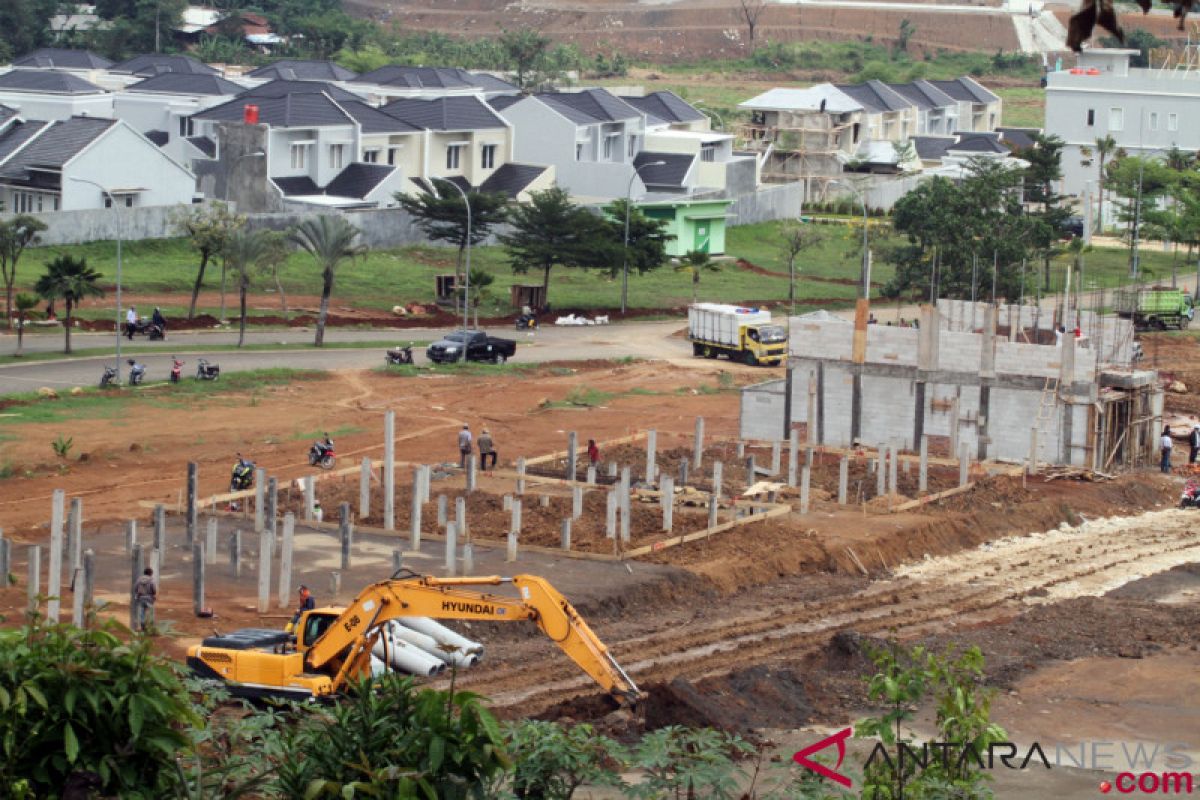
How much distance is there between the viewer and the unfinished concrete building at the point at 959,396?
44.2m


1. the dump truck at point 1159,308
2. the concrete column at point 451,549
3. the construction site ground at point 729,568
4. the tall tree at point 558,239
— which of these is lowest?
the construction site ground at point 729,568

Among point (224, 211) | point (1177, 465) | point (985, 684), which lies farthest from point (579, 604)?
point (224, 211)

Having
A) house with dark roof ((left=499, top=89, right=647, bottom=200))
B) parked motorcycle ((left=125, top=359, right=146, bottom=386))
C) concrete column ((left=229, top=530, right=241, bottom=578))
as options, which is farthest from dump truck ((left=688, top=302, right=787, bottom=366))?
concrete column ((left=229, top=530, right=241, bottom=578))

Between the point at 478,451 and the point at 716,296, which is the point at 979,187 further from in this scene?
the point at 478,451

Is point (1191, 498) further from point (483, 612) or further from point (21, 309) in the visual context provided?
point (21, 309)

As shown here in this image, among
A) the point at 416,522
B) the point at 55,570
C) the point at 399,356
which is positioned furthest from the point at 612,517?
the point at 399,356

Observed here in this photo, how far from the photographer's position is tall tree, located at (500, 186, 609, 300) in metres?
71.9

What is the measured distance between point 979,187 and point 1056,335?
24.1m

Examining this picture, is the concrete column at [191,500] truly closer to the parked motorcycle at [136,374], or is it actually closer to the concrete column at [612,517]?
the concrete column at [612,517]

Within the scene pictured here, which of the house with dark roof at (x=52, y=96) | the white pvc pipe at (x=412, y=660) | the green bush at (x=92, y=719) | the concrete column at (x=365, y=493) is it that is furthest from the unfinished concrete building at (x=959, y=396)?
the house with dark roof at (x=52, y=96)

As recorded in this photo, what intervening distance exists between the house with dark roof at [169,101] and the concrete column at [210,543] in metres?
64.6

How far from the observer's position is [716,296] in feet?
252

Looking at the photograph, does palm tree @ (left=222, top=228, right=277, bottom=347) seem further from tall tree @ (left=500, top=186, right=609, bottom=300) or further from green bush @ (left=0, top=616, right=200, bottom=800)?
green bush @ (left=0, top=616, right=200, bottom=800)

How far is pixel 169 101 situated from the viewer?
98.1m
